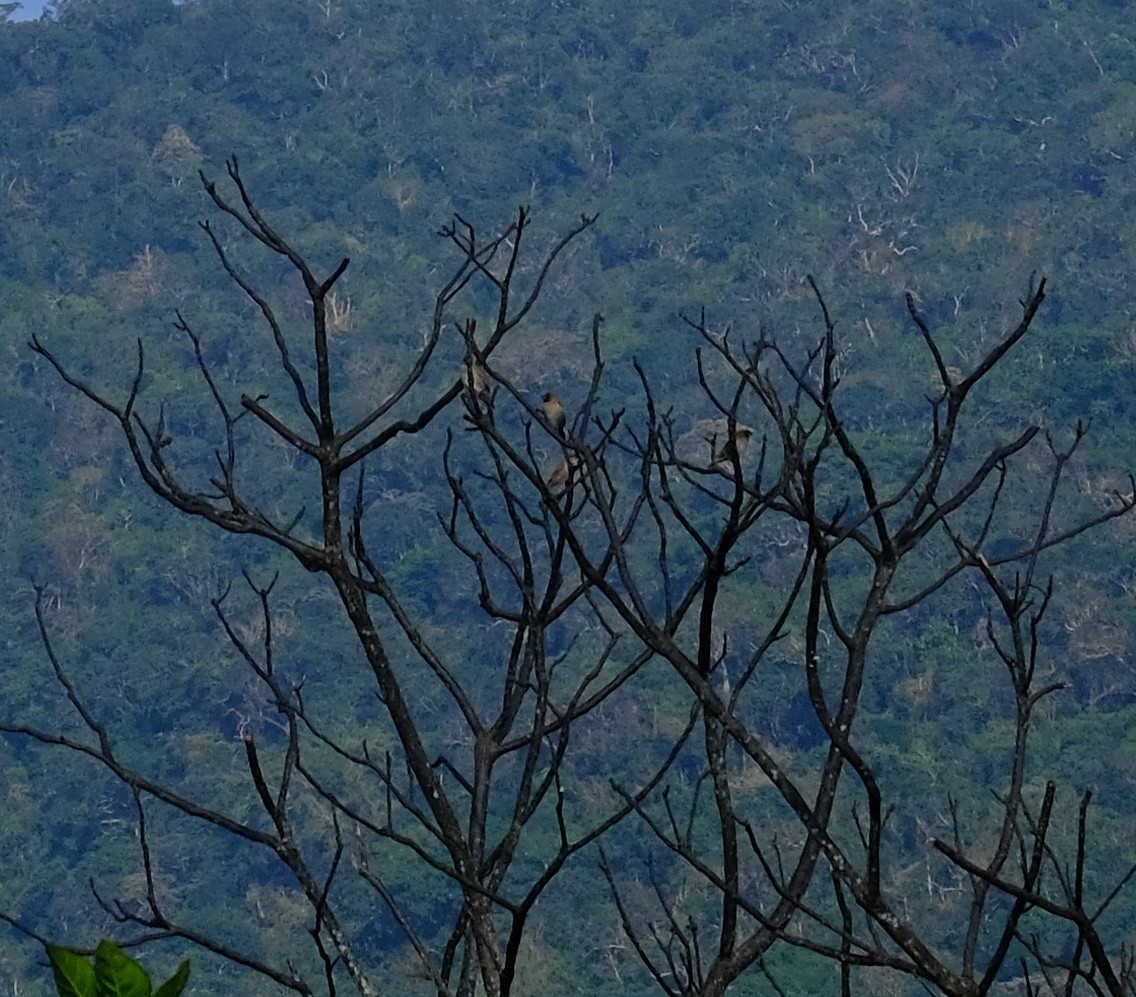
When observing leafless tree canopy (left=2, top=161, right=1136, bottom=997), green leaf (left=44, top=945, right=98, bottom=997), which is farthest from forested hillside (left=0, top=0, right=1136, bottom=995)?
green leaf (left=44, top=945, right=98, bottom=997)

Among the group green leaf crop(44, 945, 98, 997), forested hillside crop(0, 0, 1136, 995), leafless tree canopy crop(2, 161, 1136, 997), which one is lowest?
green leaf crop(44, 945, 98, 997)

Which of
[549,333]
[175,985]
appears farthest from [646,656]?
[549,333]

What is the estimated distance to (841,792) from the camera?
917 inches

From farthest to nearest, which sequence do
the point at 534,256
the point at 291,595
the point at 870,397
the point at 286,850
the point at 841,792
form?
the point at 534,256, the point at 870,397, the point at 291,595, the point at 841,792, the point at 286,850

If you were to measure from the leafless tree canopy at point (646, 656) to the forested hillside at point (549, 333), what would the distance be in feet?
1.21

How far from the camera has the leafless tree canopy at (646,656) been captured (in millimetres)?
2000

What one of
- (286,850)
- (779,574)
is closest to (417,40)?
(779,574)

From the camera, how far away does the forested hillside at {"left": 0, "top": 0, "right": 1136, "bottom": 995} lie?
24109mm

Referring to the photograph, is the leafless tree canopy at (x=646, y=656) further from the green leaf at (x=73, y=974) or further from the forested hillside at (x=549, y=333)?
the green leaf at (x=73, y=974)

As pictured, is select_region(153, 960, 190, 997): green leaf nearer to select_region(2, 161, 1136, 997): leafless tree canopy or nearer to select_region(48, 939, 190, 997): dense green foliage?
select_region(48, 939, 190, 997): dense green foliage

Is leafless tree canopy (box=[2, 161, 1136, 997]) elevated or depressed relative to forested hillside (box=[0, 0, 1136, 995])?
depressed

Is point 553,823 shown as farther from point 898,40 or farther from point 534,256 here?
point 898,40

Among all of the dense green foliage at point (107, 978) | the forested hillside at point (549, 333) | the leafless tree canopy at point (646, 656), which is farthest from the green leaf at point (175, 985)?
the forested hillside at point (549, 333)

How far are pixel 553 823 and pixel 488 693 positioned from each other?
16.5ft
